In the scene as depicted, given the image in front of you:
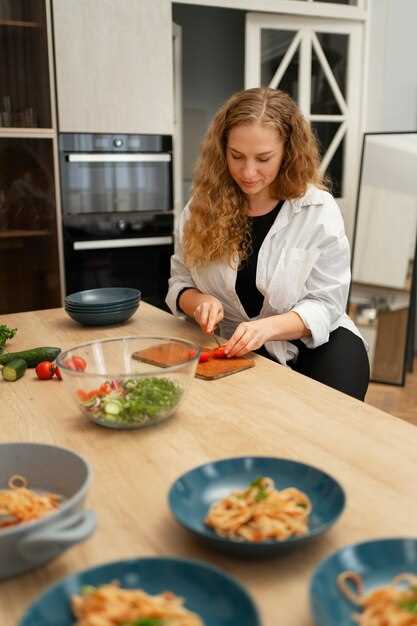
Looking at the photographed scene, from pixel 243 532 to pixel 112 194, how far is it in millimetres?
2977

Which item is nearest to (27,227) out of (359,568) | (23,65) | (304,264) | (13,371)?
(23,65)

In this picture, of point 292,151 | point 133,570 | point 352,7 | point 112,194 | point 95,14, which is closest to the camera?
point 133,570

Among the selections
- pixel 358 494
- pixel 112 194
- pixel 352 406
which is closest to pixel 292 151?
pixel 352 406

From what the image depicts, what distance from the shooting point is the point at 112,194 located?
356 cm

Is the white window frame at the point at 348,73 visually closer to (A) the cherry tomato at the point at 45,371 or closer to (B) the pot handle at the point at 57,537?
(A) the cherry tomato at the point at 45,371

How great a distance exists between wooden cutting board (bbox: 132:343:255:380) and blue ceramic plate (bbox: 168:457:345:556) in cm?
44

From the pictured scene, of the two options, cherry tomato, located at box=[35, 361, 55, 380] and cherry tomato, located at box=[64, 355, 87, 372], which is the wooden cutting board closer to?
cherry tomato, located at box=[64, 355, 87, 372]

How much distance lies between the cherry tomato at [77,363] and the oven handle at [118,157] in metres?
2.24

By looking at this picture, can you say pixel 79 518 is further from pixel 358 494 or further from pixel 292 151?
pixel 292 151

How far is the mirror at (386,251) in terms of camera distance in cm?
383

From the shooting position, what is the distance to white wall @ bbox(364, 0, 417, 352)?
4.13 m

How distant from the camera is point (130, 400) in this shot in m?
1.20

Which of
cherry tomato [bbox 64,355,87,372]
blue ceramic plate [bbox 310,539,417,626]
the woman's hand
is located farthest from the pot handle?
the woman's hand

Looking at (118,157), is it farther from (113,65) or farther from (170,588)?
(170,588)
